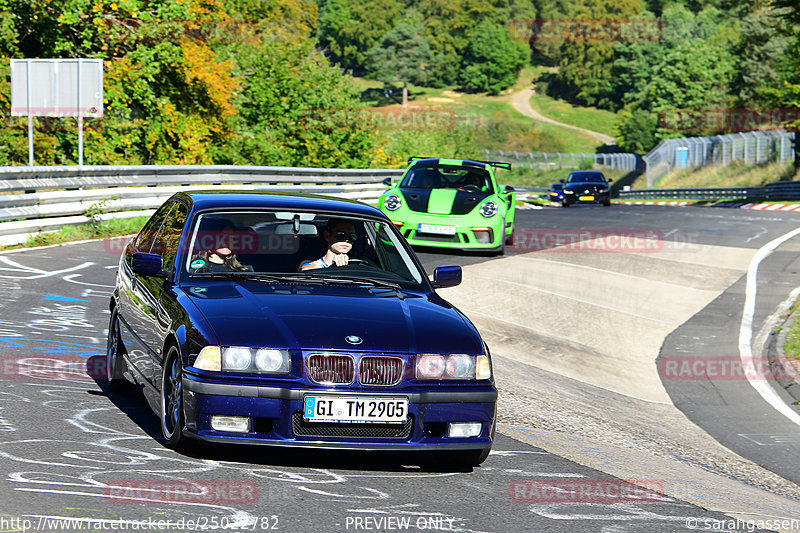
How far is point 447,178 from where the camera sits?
1905 centimetres

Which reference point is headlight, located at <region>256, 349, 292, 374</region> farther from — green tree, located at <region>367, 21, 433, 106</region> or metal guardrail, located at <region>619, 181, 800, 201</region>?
green tree, located at <region>367, 21, 433, 106</region>

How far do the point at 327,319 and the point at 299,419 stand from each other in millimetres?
591

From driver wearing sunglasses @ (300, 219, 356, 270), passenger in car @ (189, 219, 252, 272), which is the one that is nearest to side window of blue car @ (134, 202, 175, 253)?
passenger in car @ (189, 219, 252, 272)

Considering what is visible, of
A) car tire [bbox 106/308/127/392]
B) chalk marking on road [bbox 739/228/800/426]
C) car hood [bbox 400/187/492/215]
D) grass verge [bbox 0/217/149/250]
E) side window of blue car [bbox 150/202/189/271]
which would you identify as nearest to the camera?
side window of blue car [bbox 150/202/189/271]

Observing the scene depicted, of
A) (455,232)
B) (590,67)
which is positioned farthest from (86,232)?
(590,67)

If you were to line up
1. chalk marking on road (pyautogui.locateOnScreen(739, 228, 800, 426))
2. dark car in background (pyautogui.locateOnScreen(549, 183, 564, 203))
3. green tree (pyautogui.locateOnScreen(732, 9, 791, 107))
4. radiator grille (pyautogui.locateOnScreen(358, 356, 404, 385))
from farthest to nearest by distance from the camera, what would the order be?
green tree (pyautogui.locateOnScreen(732, 9, 791, 107)) → dark car in background (pyautogui.locateOnScreen(549, 183, 564, 203)) → chalk marking on road (pyautogui.locateOnScreen(739, 228, 800, 426)) → radiator grille (pyautogui.locateOnScreen(358, 356, 404, 385))

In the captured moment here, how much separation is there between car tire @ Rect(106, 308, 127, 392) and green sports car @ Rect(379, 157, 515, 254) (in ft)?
33.9

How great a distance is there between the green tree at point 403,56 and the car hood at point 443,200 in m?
154

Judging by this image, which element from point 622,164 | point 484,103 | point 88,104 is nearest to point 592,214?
point 88,104

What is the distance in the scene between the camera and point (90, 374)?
8305mm

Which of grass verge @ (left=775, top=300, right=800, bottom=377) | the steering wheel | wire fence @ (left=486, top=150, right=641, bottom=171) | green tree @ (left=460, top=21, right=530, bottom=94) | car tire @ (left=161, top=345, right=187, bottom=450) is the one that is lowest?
wire fence @ (left=486, top=150, right=641, bottom=171)

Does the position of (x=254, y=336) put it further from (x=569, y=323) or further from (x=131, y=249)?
(x=569, y=323)

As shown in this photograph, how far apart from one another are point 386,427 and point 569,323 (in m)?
9.44

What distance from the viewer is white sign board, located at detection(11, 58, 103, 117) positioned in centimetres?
2236
